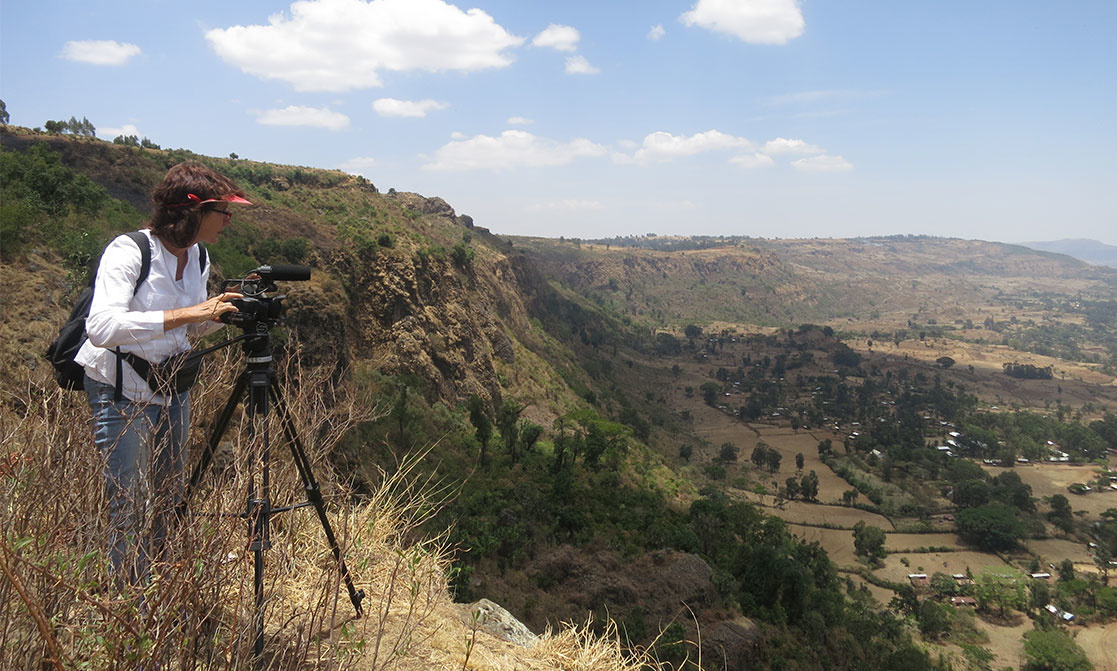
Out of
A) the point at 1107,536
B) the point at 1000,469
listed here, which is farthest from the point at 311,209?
the point at 1000,469

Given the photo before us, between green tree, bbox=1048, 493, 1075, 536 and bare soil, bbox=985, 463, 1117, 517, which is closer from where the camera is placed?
green tree, bbox=1048, 493, 1075, 536

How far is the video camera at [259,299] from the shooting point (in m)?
2.46

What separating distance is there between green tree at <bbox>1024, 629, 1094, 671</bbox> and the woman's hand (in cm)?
4497

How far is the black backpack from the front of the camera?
2299 mm

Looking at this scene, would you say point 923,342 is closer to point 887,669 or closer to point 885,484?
point 885,484

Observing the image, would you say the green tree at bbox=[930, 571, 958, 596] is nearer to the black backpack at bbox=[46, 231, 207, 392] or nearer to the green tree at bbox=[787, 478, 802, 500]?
the green tree at bbox=[787, 478, 802, 500]

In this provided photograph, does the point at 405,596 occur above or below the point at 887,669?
above

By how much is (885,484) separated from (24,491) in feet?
215

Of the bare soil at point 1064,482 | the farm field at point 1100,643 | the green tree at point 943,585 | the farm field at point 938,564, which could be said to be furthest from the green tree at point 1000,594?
the bare soil at point 1064,482

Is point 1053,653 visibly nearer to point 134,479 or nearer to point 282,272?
point 282,272

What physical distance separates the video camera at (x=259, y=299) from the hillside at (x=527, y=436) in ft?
2.48

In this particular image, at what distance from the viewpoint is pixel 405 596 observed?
3.52 metres

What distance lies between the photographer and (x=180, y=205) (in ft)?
8.14

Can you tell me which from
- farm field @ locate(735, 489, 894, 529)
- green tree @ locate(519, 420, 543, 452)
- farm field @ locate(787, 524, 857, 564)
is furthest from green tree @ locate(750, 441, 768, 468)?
green tree @ locate(519, 420, 543, 452)
